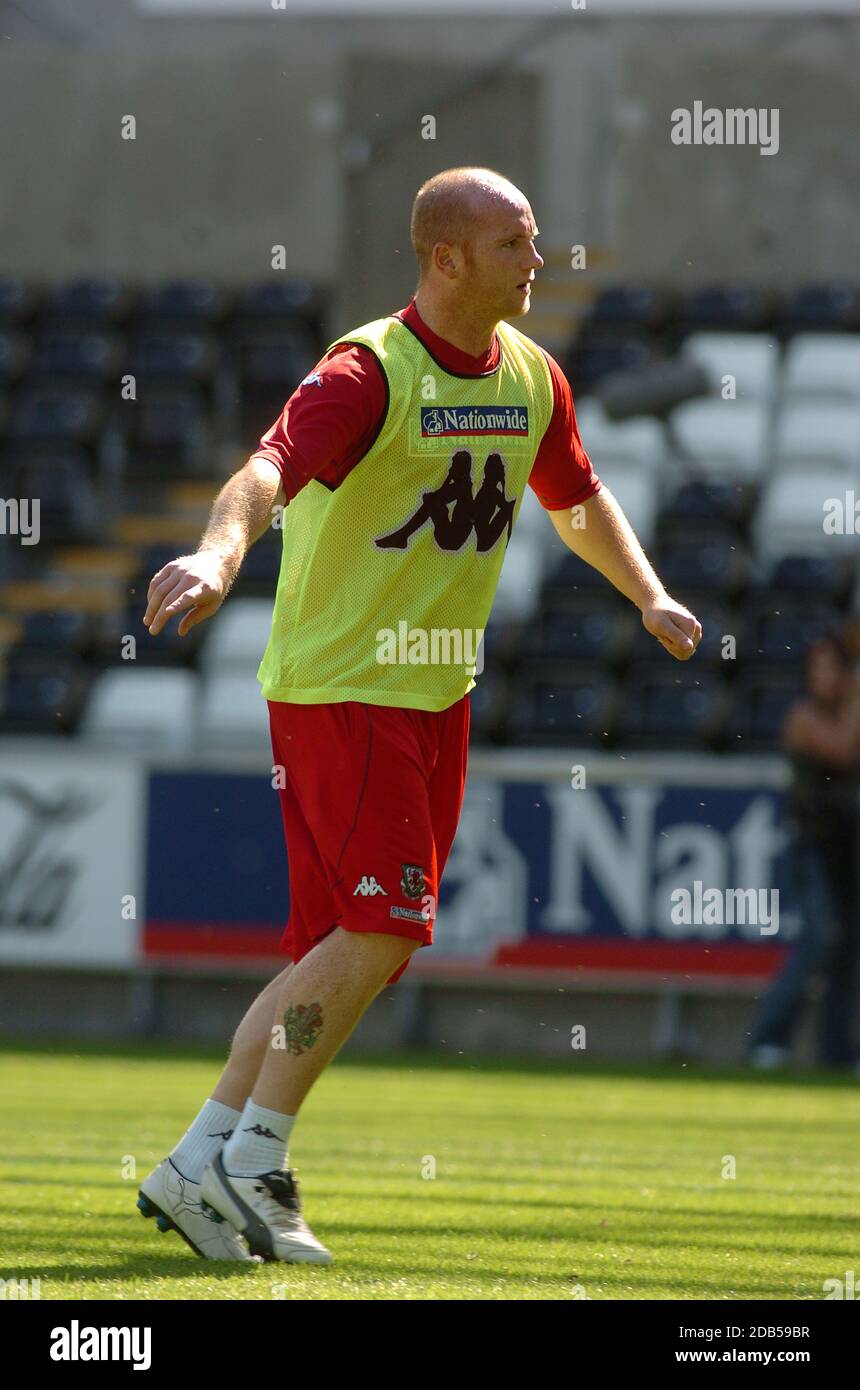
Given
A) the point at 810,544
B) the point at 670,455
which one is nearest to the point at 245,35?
the point at 670,455

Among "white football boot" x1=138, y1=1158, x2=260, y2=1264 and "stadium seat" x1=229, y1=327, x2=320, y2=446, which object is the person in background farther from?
"white football boot" x1=138, y1=1158, x2=260, y2=1264

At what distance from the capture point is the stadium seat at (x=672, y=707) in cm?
1322

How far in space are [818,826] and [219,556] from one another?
8.04 metres

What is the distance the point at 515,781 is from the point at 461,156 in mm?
5937

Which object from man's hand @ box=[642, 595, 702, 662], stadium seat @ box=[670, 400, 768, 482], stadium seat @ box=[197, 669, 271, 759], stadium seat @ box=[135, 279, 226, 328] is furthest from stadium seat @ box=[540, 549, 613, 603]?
man's hand @ box=[642, 595, 702, 662]

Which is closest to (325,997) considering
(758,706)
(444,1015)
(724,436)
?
(444,1015)

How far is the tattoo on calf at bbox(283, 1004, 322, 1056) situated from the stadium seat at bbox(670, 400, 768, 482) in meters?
10.5

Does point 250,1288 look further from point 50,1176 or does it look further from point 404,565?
point 50,1176

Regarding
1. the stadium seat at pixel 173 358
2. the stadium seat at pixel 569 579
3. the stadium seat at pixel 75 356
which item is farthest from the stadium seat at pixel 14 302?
the stadium seat at pixel 569 579

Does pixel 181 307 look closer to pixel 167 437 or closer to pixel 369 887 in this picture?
pixel 167 437

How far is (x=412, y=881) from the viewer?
14.6 feet

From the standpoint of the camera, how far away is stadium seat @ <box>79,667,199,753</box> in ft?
43.6

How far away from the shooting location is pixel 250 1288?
4.12m

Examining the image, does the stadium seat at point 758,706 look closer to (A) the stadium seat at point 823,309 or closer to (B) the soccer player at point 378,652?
(A) the stadium seat at point 823,309
